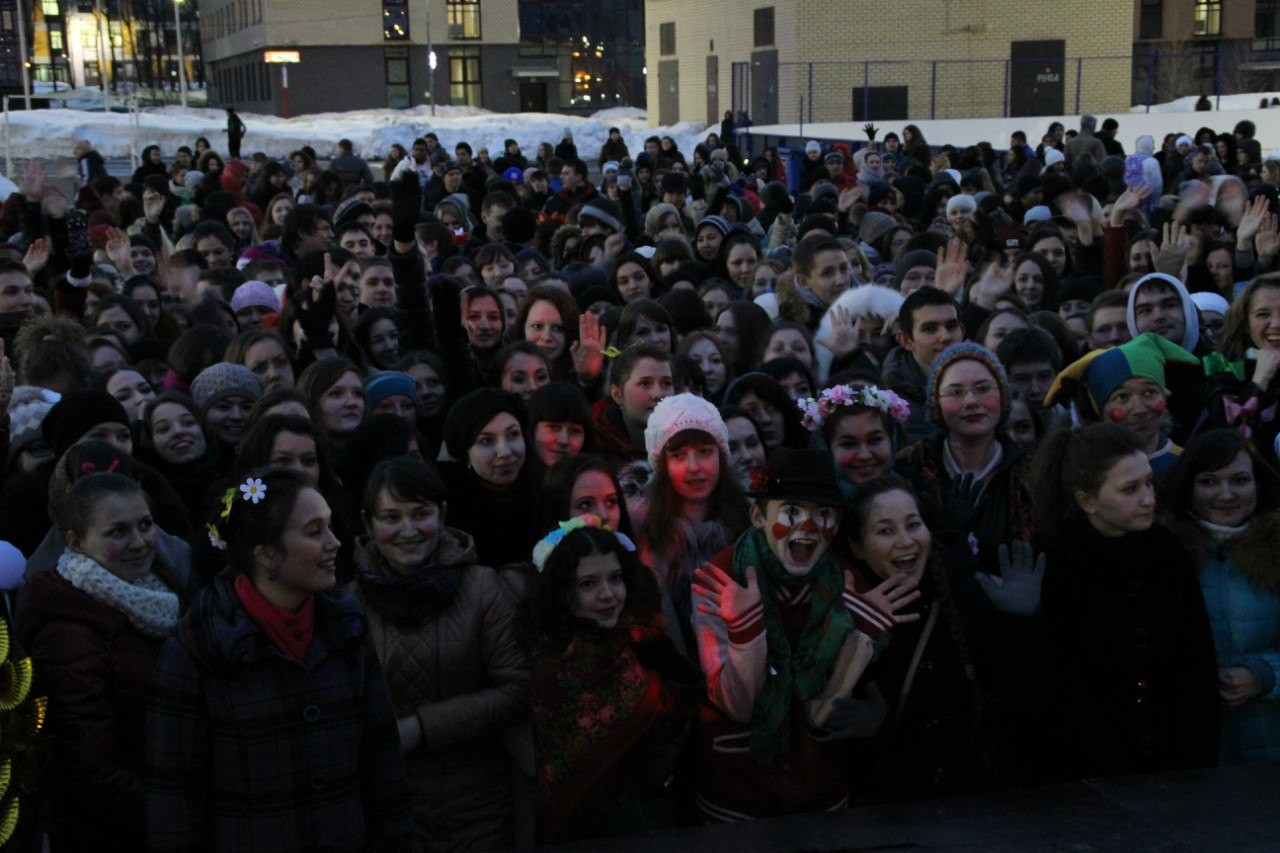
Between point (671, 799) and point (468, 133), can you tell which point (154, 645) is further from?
point (468, 133)

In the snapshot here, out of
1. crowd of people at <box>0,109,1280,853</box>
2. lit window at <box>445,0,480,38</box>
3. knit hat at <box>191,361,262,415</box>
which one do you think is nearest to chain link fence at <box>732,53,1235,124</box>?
lit window at <box>445,0,480,38</box>

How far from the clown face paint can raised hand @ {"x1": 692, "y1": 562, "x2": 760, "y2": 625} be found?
0.14 meters

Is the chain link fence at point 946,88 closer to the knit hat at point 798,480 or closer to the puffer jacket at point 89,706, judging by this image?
the knit hat at point 798,480

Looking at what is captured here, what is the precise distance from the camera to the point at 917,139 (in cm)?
2211

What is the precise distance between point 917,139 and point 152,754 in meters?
20.0

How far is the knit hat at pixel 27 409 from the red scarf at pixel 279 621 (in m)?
2.45

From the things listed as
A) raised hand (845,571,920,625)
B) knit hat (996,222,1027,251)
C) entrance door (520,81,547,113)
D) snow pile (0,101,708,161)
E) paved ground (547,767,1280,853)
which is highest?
entrance door (520,81,547,113)

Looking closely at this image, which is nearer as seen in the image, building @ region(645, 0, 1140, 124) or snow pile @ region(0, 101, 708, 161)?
building @ region(645, 0, 1140, 124)

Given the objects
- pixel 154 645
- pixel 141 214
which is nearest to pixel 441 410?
pixel 154 645

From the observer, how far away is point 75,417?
5391 mm

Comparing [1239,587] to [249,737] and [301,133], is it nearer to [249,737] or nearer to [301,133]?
[249,737]

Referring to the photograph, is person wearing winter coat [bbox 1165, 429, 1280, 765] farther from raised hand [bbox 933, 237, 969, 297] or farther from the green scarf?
raised hand [bbox 933, 237, 969, 297]

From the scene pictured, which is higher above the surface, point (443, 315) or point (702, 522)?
point (443, 315)

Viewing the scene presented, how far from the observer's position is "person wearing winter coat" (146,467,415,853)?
3615 mm
